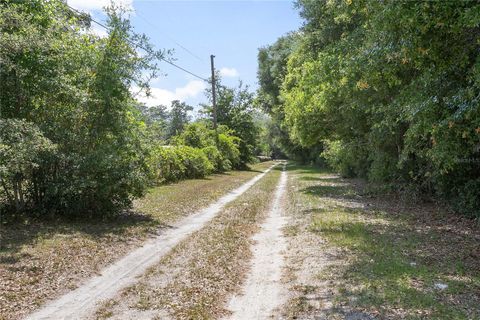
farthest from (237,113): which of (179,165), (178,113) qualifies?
(178,113)

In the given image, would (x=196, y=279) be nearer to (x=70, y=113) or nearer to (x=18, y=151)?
(x=18, y=151)

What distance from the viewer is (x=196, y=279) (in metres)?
7.83

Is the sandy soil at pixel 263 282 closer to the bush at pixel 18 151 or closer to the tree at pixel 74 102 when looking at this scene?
the tree at pixel 74 102

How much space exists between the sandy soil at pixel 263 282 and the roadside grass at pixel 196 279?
20cm

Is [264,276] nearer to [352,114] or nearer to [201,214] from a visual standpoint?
[201,214]

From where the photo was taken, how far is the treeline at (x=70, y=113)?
37.0ft

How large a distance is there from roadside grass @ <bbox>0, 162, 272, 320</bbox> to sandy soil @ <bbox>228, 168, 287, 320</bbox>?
2997mm

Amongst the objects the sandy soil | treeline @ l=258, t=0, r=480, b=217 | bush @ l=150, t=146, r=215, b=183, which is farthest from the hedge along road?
bush @ l=150, t=146, r=215, b=183

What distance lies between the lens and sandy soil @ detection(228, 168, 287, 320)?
20.9 ft

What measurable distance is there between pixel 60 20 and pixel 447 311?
12.9 m

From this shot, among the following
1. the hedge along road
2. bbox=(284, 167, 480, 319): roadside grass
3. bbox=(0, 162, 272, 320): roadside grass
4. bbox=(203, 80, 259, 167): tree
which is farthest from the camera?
bbox=(203, 80, 259, 167): tree

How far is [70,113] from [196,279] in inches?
285

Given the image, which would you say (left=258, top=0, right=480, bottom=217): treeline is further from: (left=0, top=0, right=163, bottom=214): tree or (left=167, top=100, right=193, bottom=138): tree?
(left=167, top=100, right=193, bottom=138): tree

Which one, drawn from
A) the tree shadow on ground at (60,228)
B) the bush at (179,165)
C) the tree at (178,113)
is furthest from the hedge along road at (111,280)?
the tree at (178,113)
